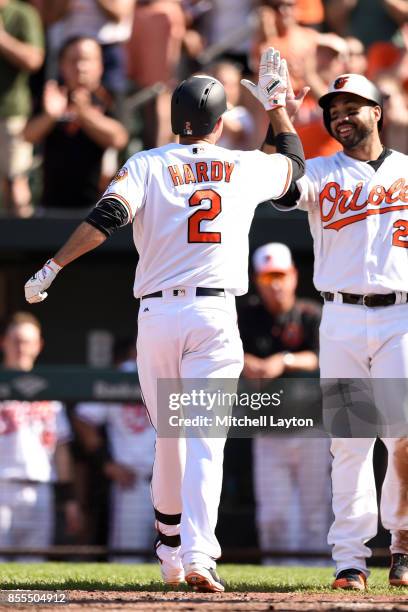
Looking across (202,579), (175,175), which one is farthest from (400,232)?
(202,579)

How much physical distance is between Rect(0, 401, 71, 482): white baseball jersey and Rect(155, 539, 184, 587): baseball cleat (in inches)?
120

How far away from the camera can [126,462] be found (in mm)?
8125

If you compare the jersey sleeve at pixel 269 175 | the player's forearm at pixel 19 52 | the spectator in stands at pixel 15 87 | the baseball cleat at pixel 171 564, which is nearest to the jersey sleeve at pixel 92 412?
the spectator in stands at pixel 15 87

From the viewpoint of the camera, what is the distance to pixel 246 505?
26.2 feet

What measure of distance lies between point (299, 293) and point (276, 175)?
5.24 metres

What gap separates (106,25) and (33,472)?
13.2 ft

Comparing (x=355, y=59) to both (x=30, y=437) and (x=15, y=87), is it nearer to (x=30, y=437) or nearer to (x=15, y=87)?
(x=15, y=87)

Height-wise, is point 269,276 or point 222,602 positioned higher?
point 269,276

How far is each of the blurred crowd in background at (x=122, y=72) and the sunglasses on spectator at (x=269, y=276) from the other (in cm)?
155

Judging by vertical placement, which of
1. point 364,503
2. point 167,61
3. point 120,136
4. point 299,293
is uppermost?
point 167,61

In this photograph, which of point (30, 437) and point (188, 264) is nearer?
point (188, 264)

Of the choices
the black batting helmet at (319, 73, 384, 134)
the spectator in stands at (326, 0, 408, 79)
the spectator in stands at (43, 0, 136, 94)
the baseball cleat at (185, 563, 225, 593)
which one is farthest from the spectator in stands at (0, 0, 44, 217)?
the baseball cleat at (185, 563, 225, 593)

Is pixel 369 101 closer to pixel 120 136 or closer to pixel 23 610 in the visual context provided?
pixel 23 610

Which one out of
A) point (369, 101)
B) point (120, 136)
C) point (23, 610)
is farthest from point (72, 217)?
point (23, 610)
